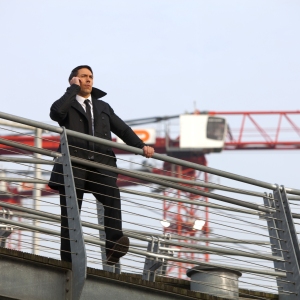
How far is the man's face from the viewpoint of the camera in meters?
6.98

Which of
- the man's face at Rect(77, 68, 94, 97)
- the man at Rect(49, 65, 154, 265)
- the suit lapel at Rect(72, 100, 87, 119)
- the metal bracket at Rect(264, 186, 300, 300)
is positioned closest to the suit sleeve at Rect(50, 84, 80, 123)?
the man at Rect(49, 65, 154, 265)

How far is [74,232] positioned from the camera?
573 cm

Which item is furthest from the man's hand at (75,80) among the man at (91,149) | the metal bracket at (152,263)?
the metal bracket at (152,263)

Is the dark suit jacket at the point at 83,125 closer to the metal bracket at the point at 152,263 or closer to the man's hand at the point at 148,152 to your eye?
the man's hand at the point at 148,152

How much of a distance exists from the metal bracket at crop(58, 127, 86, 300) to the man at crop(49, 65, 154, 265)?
195mm

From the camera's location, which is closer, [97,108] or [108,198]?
[108,198]

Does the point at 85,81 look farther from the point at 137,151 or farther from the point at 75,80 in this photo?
the point at 137,151

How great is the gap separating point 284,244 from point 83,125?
1.75m

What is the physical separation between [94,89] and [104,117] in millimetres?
258

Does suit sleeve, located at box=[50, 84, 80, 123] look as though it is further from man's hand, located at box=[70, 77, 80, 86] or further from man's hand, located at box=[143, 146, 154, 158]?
man's hand, located at box=[143, 146, 154, 158]

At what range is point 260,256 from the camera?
664 cm

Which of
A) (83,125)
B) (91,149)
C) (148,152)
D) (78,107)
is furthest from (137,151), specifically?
(78,107)

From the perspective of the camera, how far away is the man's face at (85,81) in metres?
6.98

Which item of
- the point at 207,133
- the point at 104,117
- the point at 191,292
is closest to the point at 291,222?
the point at 191,292
